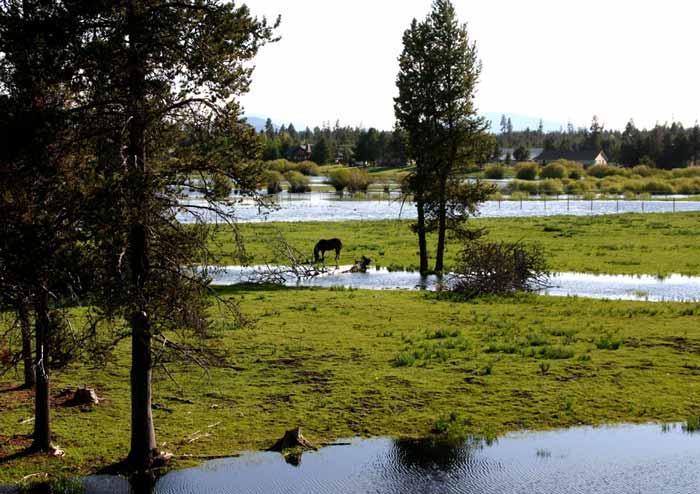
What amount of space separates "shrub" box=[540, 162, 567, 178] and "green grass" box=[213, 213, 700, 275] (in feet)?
285

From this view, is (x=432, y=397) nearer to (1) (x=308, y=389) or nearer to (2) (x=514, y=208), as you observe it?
(1) (x=308, y=389)

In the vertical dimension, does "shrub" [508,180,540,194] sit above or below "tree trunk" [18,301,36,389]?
above

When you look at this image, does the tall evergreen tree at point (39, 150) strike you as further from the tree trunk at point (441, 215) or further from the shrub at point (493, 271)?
the tree trunk at point (441, 215)

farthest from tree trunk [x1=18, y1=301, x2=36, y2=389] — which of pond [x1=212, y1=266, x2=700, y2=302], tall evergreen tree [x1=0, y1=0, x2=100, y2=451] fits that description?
pond [x1=212, y1=266, x2=700, y2=302]

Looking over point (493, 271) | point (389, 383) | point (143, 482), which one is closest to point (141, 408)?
point (143, 482)

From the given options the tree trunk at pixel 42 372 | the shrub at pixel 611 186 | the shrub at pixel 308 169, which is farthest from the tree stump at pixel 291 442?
the shrub at pixel 308 169

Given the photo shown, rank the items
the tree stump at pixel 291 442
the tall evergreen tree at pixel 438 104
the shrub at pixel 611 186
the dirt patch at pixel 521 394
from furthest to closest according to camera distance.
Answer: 1. the shrub at pixel 611 186
2. the tall evergreen tree at pixel 438 104
3. the dirt patch at pixel 521 394
4. the tree stump at pixel 291 442

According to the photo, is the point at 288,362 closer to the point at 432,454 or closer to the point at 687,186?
→ the point at 432,454

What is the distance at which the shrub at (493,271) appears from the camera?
3394 centimetres

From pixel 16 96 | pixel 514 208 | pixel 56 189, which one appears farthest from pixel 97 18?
pixel 514 208

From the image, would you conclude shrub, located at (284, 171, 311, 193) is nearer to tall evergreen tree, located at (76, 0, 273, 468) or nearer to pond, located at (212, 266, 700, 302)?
pond, located at (212, 266, 700, 302)

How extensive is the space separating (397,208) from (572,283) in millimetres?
67613

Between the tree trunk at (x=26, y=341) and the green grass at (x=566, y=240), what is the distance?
1720 centimetres

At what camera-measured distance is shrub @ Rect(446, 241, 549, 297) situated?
33.9 metres
